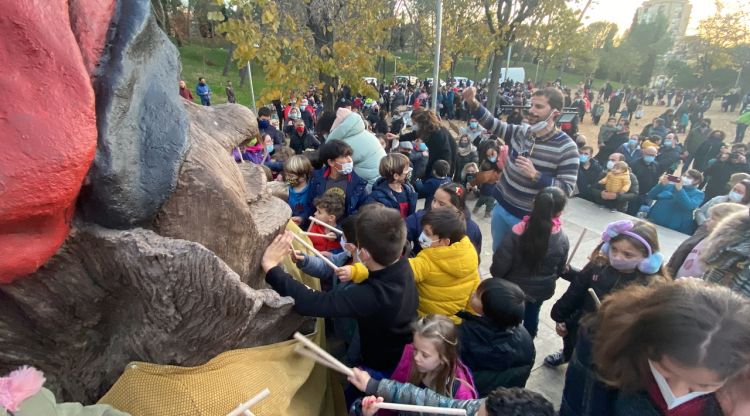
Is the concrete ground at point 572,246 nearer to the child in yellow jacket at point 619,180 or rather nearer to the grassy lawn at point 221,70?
the child in yellow jacket at point 619,180

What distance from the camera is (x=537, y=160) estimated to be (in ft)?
11.5

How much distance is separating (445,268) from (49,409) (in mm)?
1928

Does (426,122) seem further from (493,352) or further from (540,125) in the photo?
(493,352)

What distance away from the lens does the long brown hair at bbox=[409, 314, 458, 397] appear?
6.45ft

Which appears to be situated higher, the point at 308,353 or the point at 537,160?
the point at 537,160

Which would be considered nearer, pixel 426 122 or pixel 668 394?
pixel 668 394

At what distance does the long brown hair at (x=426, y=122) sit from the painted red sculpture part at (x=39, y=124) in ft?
15.8

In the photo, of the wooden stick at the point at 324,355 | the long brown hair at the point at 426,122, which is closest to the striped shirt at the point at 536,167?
the long brown hair at the point at 426,122

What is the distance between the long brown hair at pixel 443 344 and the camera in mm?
1966

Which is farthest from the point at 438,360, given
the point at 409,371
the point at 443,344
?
the point at 409,371

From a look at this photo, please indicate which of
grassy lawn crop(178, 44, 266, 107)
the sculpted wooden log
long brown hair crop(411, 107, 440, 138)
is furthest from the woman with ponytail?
grassy lawn crop(178, 44, 266, 107)

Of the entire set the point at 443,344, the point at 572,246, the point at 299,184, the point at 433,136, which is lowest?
the point at 572,246

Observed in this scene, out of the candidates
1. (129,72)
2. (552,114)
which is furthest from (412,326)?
(552,114)

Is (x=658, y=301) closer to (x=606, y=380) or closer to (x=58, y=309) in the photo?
(x=606, y=380)
